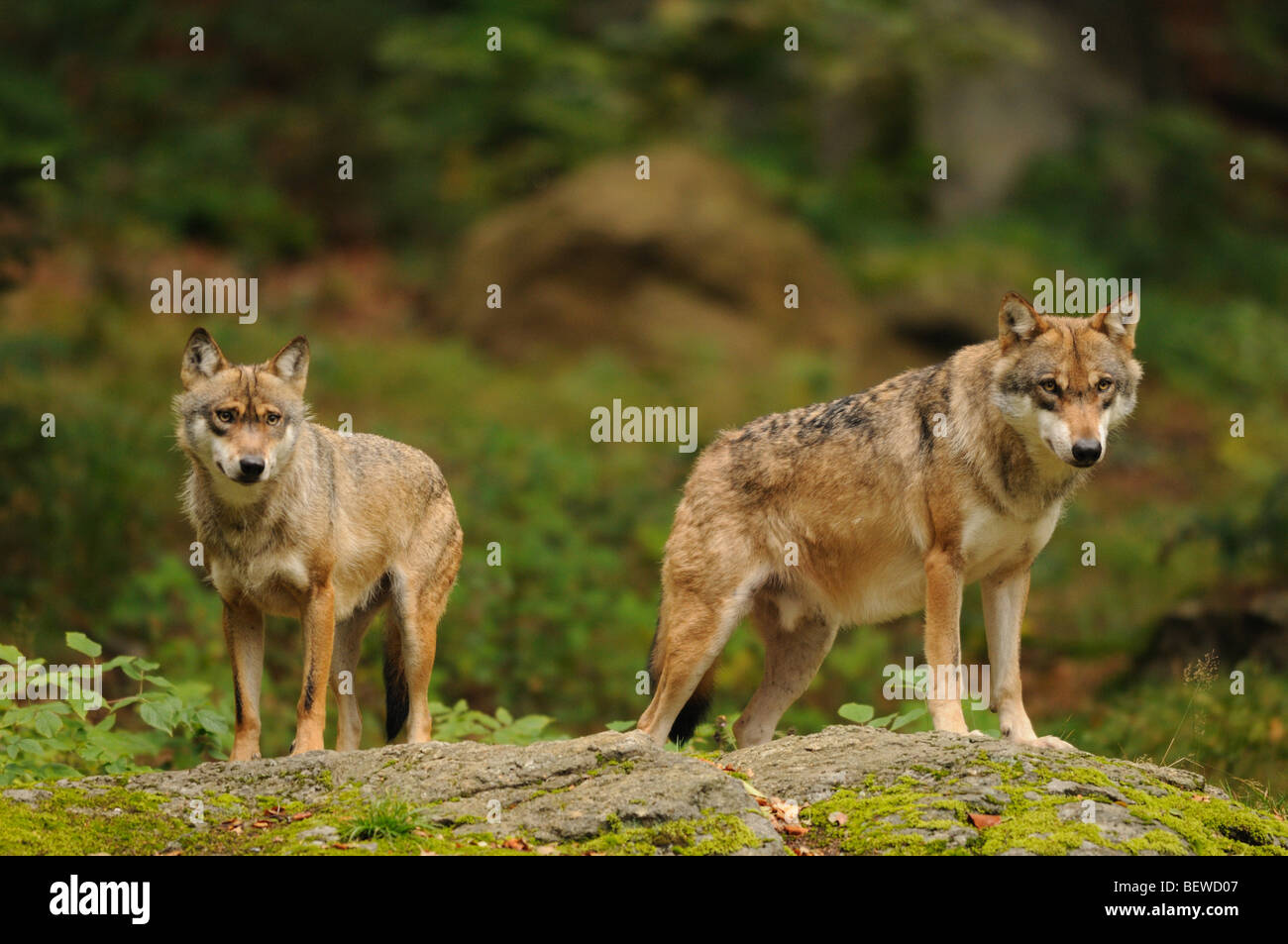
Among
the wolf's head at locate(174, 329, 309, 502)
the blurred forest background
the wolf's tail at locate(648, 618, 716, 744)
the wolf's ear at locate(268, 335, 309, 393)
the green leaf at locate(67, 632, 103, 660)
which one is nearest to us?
the green leaf at locate(67, 632, 103, 660)

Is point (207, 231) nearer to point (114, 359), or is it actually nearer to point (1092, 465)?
point (114, 359)

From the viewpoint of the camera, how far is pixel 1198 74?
28.7 meters

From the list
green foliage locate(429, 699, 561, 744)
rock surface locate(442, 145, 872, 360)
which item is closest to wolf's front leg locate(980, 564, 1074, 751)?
green foliage locate(429, 699, 561, 744)

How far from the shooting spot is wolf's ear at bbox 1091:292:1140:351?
25.3ft

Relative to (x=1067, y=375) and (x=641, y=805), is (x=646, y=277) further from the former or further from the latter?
(x=641, y=805)

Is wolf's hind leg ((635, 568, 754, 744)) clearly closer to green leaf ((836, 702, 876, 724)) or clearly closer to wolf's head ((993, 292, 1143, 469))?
green leaf ((836, 702, 876, 724))

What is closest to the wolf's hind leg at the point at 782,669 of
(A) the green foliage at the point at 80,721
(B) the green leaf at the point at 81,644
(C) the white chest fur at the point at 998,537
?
(C) the white chest fur at the point at 998,537

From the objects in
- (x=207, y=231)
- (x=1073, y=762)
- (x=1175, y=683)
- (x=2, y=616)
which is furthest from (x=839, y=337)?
(x=1073, y=762)

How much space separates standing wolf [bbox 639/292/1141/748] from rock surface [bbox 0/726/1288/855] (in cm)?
94

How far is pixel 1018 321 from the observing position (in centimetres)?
776

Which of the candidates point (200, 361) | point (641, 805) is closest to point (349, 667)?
point (200, 361)

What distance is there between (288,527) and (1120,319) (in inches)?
201

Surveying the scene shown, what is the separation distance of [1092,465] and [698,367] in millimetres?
12690

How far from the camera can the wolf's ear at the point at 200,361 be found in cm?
787
